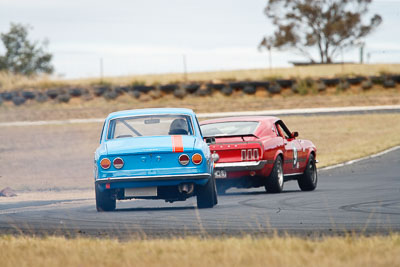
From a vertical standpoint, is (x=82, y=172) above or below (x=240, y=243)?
below

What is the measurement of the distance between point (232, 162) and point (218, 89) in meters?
38.8

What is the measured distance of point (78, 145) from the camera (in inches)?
1356

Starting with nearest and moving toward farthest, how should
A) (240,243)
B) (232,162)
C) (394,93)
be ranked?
(240,243), (232,162), (394,93)

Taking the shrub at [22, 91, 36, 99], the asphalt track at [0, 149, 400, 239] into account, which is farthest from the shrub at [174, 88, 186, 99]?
the asphalt track at [0, 149, 400, 239]

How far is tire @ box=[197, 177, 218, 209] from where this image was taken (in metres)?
12.6

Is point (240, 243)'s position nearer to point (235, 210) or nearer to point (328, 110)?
point (235, 210)

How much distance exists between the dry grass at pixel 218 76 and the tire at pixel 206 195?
146 ft

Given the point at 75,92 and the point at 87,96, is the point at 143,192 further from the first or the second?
the point at 75,92

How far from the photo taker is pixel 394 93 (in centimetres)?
5316

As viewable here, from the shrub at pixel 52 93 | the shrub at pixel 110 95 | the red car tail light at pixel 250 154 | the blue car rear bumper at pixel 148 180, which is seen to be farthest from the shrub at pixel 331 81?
the blue car rear bumper at pixel 148 180

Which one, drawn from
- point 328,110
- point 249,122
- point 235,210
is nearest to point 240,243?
point 235,210

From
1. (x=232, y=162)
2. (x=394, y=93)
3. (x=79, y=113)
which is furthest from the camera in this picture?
(x=394, y=93)

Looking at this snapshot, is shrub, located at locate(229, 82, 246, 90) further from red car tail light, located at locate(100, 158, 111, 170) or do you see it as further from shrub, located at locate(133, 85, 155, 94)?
red car tail light, located at locate(100, 158, 111, 170)

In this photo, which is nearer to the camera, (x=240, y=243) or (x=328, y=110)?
(x=240, y=243)
